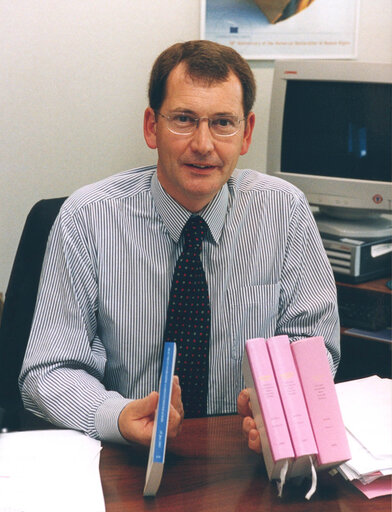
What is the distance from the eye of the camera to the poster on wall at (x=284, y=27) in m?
2.26

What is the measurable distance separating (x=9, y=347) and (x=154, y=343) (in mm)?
353

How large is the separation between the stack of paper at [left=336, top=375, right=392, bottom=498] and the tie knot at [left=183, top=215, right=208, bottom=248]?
1.39ft

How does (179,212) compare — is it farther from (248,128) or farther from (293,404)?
(293,404)

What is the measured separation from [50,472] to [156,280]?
1.72ft

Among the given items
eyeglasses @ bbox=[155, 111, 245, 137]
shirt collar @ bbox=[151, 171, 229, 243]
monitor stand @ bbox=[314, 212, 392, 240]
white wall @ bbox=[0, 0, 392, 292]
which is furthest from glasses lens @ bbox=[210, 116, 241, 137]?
white wall @ bbox=[0, 0, 392, 292]

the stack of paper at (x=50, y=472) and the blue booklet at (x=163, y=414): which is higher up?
the blue booklet at (x=163, y=414)

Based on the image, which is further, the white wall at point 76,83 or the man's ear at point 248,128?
the white wall at point 76,83

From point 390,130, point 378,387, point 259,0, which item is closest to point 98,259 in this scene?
point 378,387

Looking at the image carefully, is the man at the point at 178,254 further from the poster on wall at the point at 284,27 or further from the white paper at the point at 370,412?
the poster on wall at the point at 284,27

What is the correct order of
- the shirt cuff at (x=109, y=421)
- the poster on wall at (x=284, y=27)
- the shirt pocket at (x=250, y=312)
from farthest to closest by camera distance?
the poster on wall at (x=284, y=27)
the shirt pocket at (x=250, y=312)
the shirt cuff at (x=109, y=421)

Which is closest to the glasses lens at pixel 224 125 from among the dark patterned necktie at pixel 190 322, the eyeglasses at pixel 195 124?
the eyeglasses at pixel 195 124

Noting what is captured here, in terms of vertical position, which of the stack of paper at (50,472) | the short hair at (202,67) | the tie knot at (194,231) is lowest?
the stack of paper at (50,472)

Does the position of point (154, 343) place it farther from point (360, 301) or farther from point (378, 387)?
point (360, 301)

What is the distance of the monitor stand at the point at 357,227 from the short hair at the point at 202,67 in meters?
0.75
